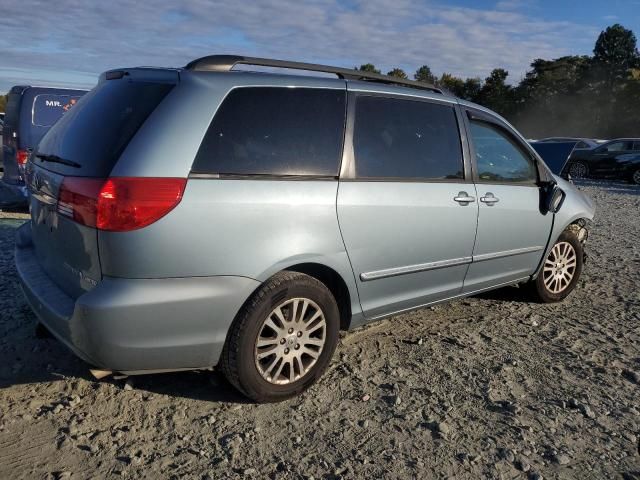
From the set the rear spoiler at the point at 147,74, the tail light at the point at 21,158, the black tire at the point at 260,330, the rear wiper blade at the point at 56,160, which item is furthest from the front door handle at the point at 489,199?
the tail light at the point at 21,158

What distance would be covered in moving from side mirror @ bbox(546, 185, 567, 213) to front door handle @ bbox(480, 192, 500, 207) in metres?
0.74

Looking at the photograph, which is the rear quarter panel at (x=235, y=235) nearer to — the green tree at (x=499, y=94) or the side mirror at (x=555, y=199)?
the side mirror at (x=555, y=199)

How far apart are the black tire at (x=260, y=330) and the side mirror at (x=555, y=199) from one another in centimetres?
241

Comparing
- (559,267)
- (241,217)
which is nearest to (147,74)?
(241,217)

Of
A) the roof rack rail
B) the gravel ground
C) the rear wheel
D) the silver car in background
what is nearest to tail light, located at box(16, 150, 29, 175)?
the gravel ground

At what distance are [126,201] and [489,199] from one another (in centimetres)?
267

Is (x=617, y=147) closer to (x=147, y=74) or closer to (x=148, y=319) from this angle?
(x=147, y=74)

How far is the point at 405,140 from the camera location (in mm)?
3855

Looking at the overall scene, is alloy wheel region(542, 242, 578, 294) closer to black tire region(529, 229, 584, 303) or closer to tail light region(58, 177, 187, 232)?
black tire region(529, 229, 584, 303)

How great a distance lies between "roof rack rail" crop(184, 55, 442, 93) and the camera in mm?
3119

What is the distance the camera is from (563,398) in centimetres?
340

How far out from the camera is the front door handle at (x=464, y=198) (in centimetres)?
401

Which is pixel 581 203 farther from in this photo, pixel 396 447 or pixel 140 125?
pixel 140 125

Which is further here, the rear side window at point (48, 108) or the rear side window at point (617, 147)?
the rear side window at point (617, 147)
